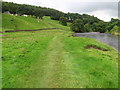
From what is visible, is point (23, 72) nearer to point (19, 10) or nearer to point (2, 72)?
point (2, 72)

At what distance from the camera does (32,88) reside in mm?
11070

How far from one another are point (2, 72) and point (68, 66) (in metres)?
7.73

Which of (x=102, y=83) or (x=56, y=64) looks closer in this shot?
(x=102, y=83)

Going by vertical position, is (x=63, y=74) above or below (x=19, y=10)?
below

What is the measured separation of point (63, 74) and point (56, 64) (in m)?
3.09

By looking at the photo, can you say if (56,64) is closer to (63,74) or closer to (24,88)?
(63,74)

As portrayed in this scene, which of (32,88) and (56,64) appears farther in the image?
(56,64)

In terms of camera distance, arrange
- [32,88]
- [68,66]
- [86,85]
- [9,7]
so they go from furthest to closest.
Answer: [9,7]
[68,66]
[86,85]
[32,88]

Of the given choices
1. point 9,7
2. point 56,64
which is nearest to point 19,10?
point 9,7

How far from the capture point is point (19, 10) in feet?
528

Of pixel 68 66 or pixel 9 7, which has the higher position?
pixel 9 7

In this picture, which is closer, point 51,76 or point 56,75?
point 51,76

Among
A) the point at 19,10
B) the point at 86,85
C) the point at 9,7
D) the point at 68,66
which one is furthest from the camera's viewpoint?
Result: the point at 19,10

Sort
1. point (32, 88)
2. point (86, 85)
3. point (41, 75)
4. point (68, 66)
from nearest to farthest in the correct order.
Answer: point (32, 88) < point (86, 85) < point (41, 75) < point (68, 66)
